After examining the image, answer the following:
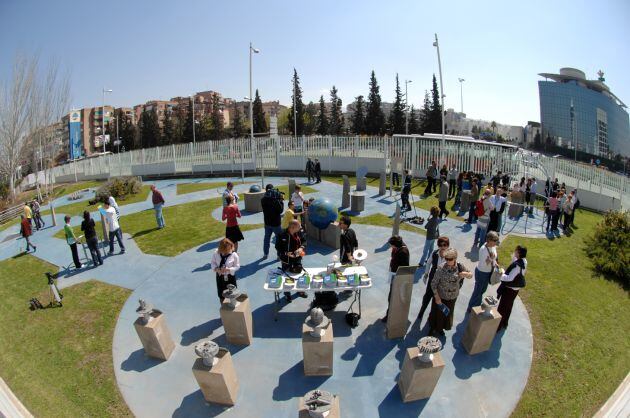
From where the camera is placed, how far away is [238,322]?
6.51 meters

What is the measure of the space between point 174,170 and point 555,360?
27509 mm

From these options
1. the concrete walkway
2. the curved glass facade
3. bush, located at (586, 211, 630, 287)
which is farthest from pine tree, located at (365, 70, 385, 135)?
the curved glass facade

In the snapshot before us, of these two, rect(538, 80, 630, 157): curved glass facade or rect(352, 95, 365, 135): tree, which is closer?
rect(352, 95, 365, 135): tree

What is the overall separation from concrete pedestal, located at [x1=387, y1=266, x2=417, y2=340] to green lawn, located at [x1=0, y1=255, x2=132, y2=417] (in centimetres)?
453

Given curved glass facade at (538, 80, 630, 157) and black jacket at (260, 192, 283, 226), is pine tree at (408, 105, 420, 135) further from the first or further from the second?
black jacket at (260, 192, 283, 226)

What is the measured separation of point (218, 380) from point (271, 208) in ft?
16.5

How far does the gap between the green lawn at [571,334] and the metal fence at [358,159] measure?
901 centimetres

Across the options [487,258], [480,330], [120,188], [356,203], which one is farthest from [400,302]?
[120,188]

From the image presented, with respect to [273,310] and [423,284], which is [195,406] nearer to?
[273,310]

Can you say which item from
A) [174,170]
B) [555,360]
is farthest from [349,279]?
[174,170]

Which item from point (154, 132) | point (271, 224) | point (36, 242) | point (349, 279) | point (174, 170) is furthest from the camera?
point (154, 132)

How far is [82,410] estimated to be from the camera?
18.3ft

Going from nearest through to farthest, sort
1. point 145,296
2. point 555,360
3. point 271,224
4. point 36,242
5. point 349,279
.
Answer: point 555,360 → point 349,279 → point 145,296 → point 271,224 → point 36,242

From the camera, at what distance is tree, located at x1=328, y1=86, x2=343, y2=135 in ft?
232
